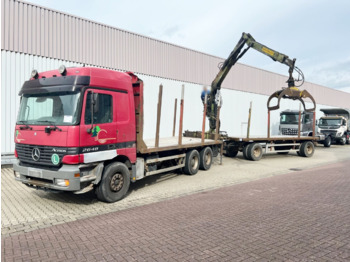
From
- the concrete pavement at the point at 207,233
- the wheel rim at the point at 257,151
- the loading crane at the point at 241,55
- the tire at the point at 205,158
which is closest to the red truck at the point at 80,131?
the concrete pavement at the point at 207,233

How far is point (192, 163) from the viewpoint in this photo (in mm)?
9586

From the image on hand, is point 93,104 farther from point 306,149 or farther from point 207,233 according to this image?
point 306,149

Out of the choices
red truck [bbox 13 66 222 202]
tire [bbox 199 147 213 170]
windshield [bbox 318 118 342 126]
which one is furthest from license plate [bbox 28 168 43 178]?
windshield [bbox 318 118 342 126]

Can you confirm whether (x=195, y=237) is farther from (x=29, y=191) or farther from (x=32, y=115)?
(x=29, y=191)

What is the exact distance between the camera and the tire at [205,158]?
10.1m

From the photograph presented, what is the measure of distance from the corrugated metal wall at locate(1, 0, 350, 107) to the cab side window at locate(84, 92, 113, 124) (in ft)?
23.4

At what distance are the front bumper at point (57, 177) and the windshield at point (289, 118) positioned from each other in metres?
15.6

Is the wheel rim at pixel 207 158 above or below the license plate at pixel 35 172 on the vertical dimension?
below

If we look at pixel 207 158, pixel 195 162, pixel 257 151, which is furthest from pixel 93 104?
pixel 257 151

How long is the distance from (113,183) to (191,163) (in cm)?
381

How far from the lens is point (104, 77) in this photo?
6027mm

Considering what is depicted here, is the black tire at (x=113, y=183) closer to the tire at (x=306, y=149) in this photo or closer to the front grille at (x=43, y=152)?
the front grille at (x=43, y=152)

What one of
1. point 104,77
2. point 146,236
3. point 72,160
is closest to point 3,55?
point 104,77

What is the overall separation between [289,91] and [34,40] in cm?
1101
